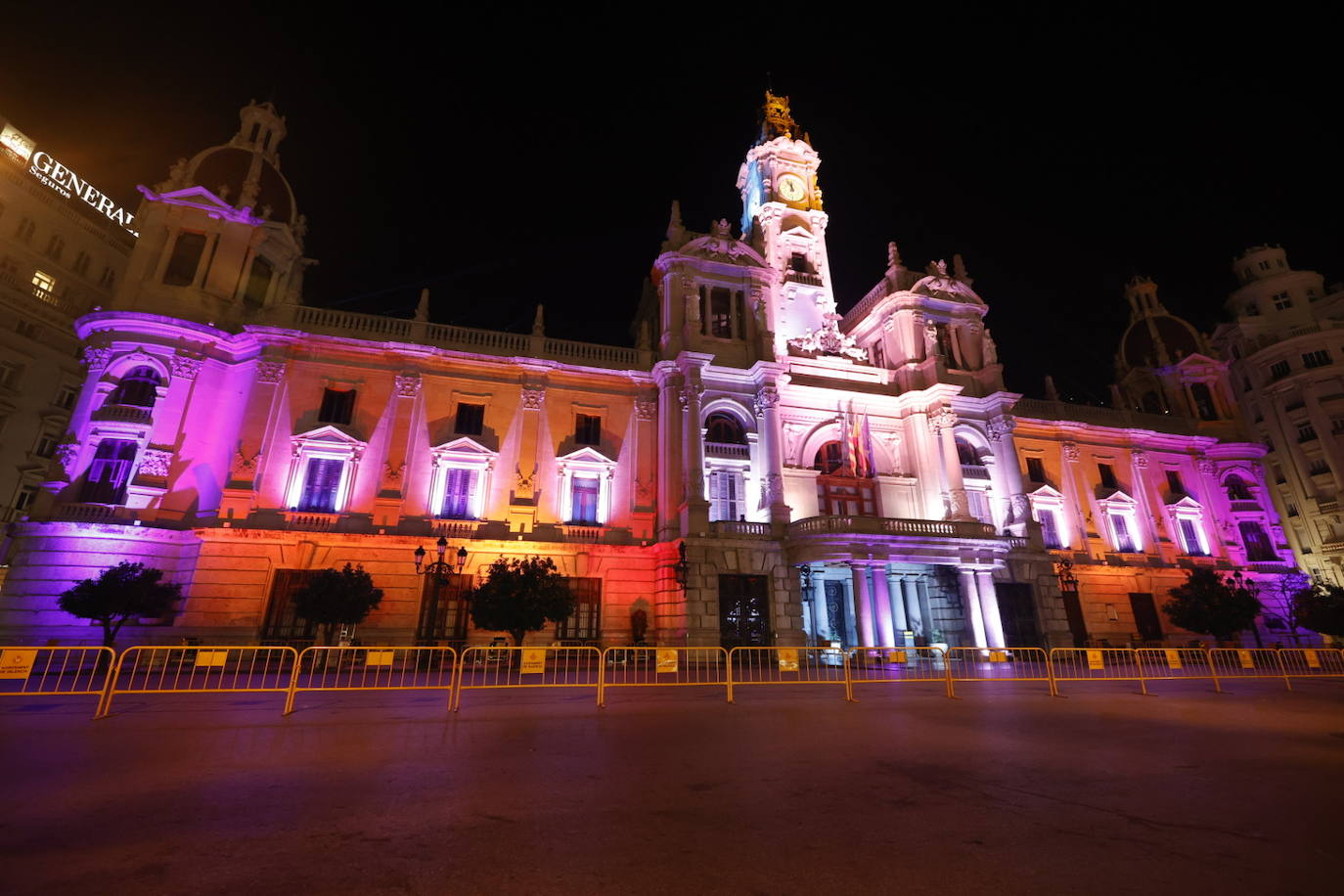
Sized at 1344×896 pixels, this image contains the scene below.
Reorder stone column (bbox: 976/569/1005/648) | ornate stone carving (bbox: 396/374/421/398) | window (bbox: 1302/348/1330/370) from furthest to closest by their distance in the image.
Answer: window (bbox: 1302/348/1330/370) < ornate stone carving (bbox: 396/374/421/398) < stone column (bbox: 976/569/1005/648)

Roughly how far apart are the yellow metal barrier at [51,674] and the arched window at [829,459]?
26.9 metres

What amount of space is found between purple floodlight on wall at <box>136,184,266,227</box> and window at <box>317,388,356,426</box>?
978 centimetres

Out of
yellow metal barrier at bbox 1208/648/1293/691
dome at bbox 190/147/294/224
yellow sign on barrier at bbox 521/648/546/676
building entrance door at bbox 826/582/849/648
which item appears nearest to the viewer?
yellow sign on barrier at bbox 521/648/546/676

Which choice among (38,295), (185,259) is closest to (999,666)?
(185,259)

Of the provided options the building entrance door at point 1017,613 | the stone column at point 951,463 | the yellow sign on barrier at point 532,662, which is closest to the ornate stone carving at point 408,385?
the yellow sign on barrier at point 532,662

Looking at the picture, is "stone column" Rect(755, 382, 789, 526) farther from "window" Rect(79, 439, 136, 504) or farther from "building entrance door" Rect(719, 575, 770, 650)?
"window" Rect(79, 439, 136, 504)

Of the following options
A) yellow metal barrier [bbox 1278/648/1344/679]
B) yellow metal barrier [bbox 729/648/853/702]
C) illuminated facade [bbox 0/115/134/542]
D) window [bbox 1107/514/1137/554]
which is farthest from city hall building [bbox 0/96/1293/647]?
illuminated facade [bbox 0/115/134/542]

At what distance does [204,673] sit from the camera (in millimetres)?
18578

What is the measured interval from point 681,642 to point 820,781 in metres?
17.6

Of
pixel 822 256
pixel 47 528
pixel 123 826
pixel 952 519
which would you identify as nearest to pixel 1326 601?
pixel 952 519

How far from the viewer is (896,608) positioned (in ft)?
92.7

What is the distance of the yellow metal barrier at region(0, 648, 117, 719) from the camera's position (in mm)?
10281

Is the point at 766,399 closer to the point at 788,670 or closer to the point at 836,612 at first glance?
the point at 836,612

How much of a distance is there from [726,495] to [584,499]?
22.1 feet
